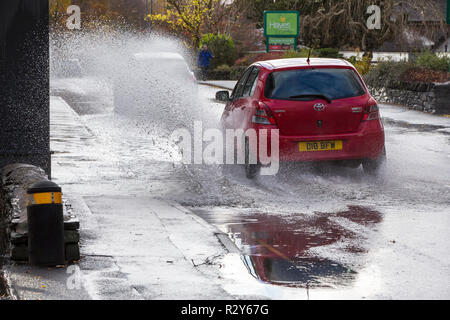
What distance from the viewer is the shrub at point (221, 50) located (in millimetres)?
52906

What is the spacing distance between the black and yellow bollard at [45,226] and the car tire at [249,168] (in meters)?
5.29

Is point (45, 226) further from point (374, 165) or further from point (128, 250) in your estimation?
point (374, 165)

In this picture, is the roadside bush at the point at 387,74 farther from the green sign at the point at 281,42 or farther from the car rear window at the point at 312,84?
the car rear window at the point at 312,84

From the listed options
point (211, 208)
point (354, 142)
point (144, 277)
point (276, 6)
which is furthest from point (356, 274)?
point (276, 6)

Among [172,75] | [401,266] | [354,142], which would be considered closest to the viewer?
[401,266]


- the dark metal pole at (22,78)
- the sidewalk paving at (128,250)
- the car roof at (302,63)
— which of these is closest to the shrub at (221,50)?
the car roof at (302,63)

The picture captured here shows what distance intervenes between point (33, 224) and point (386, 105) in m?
21.8

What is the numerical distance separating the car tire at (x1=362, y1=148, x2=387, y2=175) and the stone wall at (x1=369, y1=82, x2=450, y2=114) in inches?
481

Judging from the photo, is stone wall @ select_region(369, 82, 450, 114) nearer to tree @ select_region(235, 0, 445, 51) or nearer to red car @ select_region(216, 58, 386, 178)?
red car @ select_region(216, 58, 386, 178)

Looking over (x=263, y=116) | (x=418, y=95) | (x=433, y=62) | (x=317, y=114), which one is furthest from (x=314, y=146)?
(x=433, y=62)

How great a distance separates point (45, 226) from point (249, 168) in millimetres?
5452

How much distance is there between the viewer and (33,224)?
731cm
